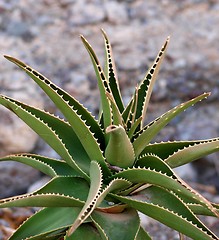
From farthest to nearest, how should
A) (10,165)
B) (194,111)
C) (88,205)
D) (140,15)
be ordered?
(140,15), (194,111), (10,165), (88,205)

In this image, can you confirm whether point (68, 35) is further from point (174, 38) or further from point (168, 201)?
point (168, 201)

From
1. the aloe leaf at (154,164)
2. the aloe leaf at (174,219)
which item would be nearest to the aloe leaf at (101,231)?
the aloe leaf at (174,219)

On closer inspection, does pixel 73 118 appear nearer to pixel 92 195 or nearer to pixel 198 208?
pixel 92 195

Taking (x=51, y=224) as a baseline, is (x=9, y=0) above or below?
above

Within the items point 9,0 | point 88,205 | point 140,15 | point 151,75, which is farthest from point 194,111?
point 88,205

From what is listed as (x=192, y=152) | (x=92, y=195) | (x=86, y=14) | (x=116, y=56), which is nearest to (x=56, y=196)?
(x=92, y=195)

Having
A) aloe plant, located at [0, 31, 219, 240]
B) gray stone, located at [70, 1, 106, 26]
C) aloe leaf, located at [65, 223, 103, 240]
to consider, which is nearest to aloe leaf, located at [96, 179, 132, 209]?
aloe plant, located at [0, 31, 219, 240]
